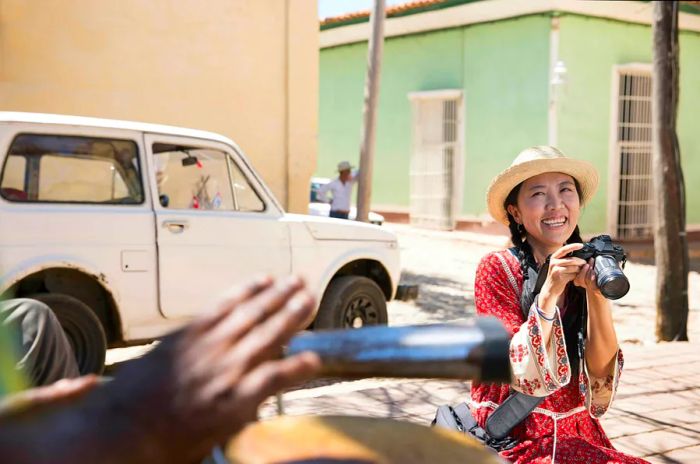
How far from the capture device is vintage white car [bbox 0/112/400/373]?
16.6 feet

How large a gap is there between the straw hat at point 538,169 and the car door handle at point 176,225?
10.5 ft

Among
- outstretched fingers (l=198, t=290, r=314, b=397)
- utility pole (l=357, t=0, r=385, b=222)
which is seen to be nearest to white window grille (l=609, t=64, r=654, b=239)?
utility pole (l=357, t=0, r=385, b=222)

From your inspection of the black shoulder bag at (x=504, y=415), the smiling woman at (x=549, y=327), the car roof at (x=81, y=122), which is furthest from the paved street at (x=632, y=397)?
A: the car roof at (x=81, y=122)

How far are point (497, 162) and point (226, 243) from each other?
31.9ft

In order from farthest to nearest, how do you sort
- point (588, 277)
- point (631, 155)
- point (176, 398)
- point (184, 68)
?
1. point (631, 155)
2. point (184, 68)
3. point (588, 277)
4. point (176, 398)

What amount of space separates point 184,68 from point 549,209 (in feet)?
24.9

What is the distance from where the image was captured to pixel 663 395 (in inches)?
186

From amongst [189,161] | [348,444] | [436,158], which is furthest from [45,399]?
[436,158]

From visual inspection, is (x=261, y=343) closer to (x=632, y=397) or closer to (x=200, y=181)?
(x=632, y=397)

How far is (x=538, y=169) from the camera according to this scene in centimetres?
266

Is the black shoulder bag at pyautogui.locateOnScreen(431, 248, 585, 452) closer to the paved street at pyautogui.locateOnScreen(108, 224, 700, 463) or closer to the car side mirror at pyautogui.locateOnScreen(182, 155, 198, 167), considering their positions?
the paved street at pyautogui.locateOnScreen(108, 224, 700, 463)

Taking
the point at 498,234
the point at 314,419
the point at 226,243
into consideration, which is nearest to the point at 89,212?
the point at 226,243

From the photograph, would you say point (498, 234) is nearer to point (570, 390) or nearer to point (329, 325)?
point (329, 325)

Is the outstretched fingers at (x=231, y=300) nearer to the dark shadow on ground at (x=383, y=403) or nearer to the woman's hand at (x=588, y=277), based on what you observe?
the woman's hand at (x=588, y=277)
